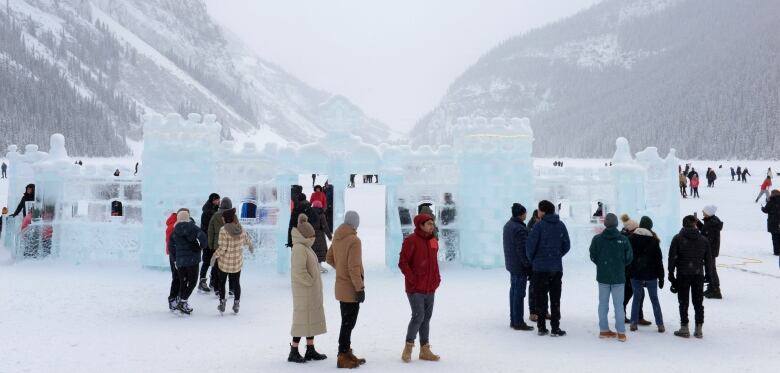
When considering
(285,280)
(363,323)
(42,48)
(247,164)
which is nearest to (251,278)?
(285,280)

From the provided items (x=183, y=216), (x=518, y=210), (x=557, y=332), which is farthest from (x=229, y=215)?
(x=557, y=332)

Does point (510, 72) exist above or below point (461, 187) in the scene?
above

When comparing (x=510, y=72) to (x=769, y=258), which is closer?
(x=769, y=258)

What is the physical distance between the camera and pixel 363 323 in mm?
8023

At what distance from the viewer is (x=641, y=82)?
137250 mm

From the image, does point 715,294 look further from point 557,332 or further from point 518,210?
point 518,210

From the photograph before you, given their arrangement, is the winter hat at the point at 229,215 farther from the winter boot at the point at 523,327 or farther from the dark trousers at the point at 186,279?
the winter boot at the point at 523,327

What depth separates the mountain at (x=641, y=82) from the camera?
95456 mm

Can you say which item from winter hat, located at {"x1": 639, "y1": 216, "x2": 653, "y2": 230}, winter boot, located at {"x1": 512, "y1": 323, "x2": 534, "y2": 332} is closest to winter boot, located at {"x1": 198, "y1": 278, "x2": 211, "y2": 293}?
winter boot, located at {"x1": 512, "y1": 323, "x2": 534, "y2": 332}

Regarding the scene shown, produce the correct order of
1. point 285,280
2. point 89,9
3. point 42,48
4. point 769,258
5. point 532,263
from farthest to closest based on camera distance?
point 89,9 < point 42,48 < point 769,258 < point 285,280 < point 532,263

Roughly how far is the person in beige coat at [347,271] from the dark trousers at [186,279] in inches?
123

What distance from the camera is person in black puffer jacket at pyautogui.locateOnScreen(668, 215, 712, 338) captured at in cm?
704

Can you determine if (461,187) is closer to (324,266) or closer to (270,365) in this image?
(324,266)

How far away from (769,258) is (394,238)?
8.47 meters
